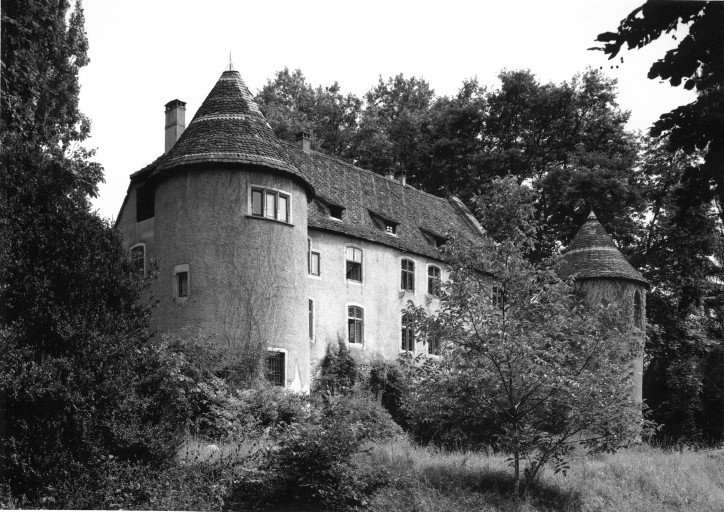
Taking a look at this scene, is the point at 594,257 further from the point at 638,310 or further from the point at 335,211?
the point at 335,211

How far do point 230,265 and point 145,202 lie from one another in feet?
12.9

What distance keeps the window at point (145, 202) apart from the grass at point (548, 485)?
9.75m

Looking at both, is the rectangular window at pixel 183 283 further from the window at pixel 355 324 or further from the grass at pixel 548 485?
the grass at pixel 548 485

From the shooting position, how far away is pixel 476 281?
1334 centimetres

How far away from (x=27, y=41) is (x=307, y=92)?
874 inches

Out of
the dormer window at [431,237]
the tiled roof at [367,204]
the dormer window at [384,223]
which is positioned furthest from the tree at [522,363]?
the dormer window at [431,237]

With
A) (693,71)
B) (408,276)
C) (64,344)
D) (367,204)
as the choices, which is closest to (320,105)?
(367,204)

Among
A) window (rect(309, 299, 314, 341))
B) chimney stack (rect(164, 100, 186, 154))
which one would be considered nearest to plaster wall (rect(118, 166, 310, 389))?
window (rect(309, 299, 314, 341))

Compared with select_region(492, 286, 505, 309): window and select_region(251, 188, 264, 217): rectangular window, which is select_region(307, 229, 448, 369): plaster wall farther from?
select_region(492, 286, 505, 309): window

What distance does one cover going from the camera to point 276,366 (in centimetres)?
1950

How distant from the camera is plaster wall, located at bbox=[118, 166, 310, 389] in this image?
62.8 feet

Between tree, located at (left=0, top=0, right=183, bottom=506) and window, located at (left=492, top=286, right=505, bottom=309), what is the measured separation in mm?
4991

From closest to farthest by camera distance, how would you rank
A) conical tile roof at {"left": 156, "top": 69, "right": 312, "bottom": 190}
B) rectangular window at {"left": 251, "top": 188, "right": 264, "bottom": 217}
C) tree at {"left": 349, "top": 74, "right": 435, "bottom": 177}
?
conical tile roof at {"left": 156, "top": 69, "right": 312, "bottom": 190} → rectangular window at {"left": 251, "top": 188, "right": 264, "bottom": 217} → tree at {"left": 349, "top": 74, "right": 435, "bottom": 177}

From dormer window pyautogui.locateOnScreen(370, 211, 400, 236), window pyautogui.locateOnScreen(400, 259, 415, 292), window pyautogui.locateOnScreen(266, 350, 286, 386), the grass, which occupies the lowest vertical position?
the grass
